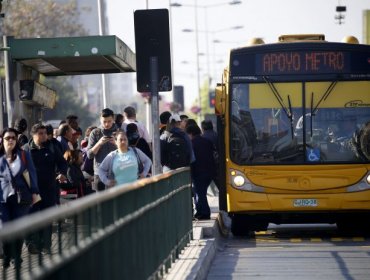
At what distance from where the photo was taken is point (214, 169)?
20.6 meters

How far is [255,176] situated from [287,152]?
1.91ft

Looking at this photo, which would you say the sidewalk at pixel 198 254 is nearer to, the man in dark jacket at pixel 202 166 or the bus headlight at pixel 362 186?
the man in dark jacket at pixel 202 166

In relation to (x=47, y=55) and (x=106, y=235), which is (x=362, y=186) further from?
(x=106, y=235)

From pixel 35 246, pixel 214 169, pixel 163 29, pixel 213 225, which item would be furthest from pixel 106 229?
pixel 214 169

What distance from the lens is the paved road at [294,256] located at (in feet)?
45.0

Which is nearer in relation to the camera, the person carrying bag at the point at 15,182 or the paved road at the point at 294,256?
the paved road at the point at 294,256

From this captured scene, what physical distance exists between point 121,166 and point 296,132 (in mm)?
4464

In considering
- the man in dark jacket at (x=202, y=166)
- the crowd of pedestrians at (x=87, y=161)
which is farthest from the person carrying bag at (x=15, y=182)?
the man in dark jacket at (x=202, y=166)

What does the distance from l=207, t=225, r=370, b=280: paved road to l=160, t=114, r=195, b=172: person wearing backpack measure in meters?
1.35

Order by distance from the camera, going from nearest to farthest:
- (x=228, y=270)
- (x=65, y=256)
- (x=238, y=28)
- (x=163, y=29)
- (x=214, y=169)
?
(x=65, y=256), (x=228, y=270), (x=163, y=29), (x=214, y=169), (x=238, y=28)

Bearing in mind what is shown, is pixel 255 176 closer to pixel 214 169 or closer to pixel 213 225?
pixel 213 225

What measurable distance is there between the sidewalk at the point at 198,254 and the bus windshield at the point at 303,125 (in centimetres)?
131

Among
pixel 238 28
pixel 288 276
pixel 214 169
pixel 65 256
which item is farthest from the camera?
pixel 238 28

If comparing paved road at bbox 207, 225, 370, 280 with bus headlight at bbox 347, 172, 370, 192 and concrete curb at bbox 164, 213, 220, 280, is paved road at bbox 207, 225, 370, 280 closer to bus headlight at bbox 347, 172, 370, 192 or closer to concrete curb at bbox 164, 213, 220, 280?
concrete curb at bbox 164, 213, 220, 280
